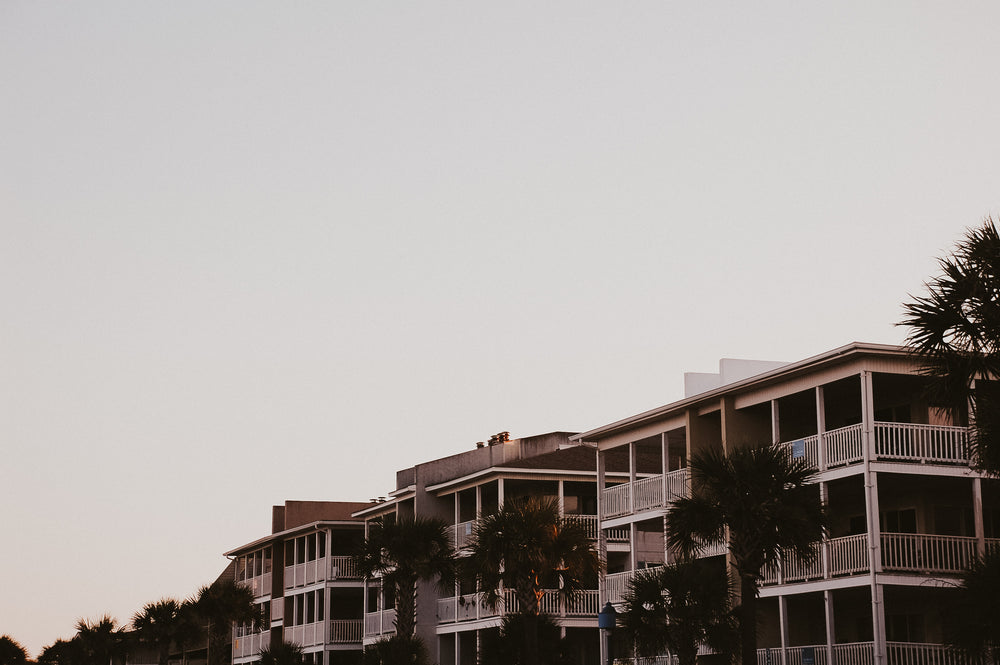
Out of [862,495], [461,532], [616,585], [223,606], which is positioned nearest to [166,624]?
[223,606]

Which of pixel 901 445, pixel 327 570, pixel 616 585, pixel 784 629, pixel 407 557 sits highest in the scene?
pixel 901 445

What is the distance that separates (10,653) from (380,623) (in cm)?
5763

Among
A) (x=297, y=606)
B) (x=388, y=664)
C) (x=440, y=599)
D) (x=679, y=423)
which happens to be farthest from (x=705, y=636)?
(x=297, y=606)

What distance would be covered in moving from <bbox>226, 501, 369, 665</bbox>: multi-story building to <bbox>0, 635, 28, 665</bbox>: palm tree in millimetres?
33126

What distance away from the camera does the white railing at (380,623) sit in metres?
60.3

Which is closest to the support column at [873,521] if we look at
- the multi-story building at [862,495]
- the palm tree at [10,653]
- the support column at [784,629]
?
the multi-story building at [862,495]

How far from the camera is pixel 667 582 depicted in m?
34.2

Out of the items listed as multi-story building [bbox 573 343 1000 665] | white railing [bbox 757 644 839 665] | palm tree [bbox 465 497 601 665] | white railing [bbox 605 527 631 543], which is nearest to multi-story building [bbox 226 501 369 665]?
white railing [bbox 605 527 631 543]

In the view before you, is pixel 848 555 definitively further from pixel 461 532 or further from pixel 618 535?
pixel 461 532

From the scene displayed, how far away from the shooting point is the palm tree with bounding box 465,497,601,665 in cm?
4128

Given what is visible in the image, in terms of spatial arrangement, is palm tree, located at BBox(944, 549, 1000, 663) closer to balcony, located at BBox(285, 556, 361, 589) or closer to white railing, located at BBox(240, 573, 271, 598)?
balcony, located at BBox(285, 556, 361, 589)

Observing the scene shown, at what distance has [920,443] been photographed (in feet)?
120

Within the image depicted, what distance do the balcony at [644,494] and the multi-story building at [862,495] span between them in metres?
0.07

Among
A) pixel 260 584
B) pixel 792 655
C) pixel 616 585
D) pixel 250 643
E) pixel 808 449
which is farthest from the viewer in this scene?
pixel 260 584
